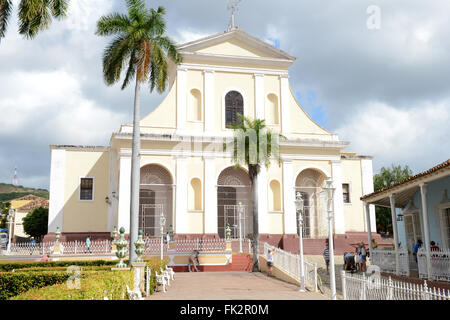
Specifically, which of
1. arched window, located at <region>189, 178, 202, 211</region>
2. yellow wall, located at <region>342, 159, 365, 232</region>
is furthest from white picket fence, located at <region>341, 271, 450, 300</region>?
yellow wall, located at <region>342, 159, 365, 232</region>

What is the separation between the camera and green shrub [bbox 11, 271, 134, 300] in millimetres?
6578

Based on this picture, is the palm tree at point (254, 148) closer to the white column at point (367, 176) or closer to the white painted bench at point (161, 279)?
the white painted bench at point (161, 279)

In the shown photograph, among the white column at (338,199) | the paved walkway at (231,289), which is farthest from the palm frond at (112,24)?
the white column at (338,199)

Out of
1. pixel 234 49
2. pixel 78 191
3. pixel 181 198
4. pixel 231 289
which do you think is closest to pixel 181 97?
pixel 234 49

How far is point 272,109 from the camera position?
97.6 feet

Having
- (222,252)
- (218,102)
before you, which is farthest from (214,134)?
(222,252)

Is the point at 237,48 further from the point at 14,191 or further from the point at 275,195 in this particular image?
the point at 14,191

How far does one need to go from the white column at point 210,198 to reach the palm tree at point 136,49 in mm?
8540

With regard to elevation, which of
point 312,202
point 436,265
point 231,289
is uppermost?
point 312,202

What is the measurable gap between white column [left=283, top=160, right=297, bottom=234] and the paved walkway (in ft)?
27.8

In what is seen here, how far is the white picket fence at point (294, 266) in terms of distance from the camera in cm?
1520

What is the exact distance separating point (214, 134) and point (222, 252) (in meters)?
8.11

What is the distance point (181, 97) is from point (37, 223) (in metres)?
29.1

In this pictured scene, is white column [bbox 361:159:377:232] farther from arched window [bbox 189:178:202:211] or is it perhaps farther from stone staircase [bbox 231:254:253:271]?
stone staircase [bbox 231:254:253:271]
